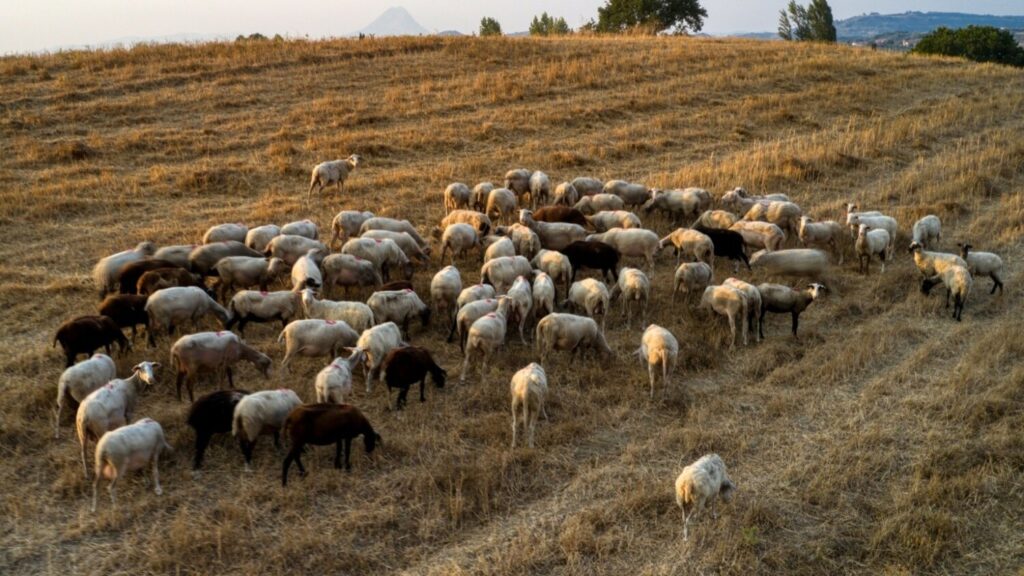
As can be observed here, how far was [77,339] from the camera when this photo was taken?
32.7ft

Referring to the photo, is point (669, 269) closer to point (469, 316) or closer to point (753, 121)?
point (469, 316)

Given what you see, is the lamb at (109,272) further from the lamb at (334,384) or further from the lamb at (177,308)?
the lamb at (334,384)

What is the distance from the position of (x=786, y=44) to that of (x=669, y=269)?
109 feet

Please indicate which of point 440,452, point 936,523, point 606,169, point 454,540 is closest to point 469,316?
point 440,452

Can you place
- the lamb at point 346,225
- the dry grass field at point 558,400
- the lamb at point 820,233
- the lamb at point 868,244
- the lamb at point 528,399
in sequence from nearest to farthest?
the dry grass field at point 558,400
the lamb at point 528,399
the lamb at point 868,244
the lamb at point 346,225
the lamb at point 820,233

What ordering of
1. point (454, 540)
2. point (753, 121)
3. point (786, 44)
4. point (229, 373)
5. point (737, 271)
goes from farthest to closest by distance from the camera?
point (786, 44) → point (753, 121) → point (737, 271) → point (229, 373) → point (454, 540)

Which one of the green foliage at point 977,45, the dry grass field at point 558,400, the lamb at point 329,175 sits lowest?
the dry grass field at point 558,400

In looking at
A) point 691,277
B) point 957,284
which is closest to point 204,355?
point 691,277

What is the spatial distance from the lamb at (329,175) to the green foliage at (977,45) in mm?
56461

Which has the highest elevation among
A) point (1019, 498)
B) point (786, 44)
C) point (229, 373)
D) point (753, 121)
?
point (786, 44)

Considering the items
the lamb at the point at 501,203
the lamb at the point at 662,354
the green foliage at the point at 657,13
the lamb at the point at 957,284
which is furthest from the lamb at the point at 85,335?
the green foliage at the point at 657,13

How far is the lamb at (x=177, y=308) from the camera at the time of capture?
10.7m

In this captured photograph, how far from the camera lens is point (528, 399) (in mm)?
8664

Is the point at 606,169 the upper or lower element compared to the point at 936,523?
upper
